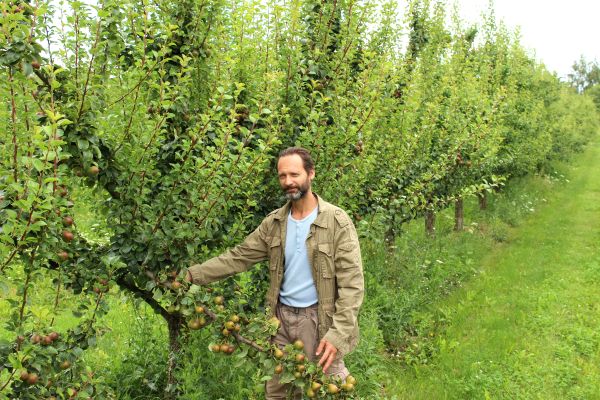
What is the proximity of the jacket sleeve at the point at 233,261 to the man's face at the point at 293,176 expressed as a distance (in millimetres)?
485

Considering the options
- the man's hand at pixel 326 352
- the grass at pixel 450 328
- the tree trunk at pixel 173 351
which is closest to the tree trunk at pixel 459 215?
the grass at pixel 450 328

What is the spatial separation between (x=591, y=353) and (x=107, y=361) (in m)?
6.67

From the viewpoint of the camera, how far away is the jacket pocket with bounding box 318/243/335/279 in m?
3.54

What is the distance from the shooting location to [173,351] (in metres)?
4.51

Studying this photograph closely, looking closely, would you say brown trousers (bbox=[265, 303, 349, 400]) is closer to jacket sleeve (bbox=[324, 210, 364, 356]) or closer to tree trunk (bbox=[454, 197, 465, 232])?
jacket sleeve (bbox=[324, 210, 364, 356])

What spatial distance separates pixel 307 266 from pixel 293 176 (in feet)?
2.29

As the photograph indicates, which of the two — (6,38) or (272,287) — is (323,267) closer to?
(272,287)

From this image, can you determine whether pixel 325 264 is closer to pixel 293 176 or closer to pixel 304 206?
pixel 304 206

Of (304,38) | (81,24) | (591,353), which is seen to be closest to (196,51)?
(81,24)

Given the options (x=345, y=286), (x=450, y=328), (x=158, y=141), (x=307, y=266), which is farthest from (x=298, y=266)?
(x=450, y=328)

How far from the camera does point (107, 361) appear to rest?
552 centimetres

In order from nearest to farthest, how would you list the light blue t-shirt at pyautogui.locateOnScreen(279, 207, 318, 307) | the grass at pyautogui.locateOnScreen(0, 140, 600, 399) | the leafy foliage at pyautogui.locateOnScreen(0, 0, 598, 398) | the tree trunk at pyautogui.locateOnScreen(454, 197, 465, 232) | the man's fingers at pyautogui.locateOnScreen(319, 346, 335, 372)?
the leafy foliage at pyautogui.locateOnScreen(0, 0, 598, 398) < the man's fingers at pyautogui.locateOnScreen(319, 346, 335, 372) < the light blue t-shirt at pyautogui.locateOnScreen(279, 207, 318, 307) < the grass at pyautogui.locateOnScreen(0, 140, 600, 399) < the tree trunk at pyautogui.locateOnScreen(454, 197, 465, 232)

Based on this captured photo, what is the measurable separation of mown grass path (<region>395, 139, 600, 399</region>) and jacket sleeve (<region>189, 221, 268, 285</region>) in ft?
10.5

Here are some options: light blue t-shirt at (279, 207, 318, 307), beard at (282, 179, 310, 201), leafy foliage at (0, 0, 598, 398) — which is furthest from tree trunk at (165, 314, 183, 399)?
beard at (282, 179, 310, 201)
